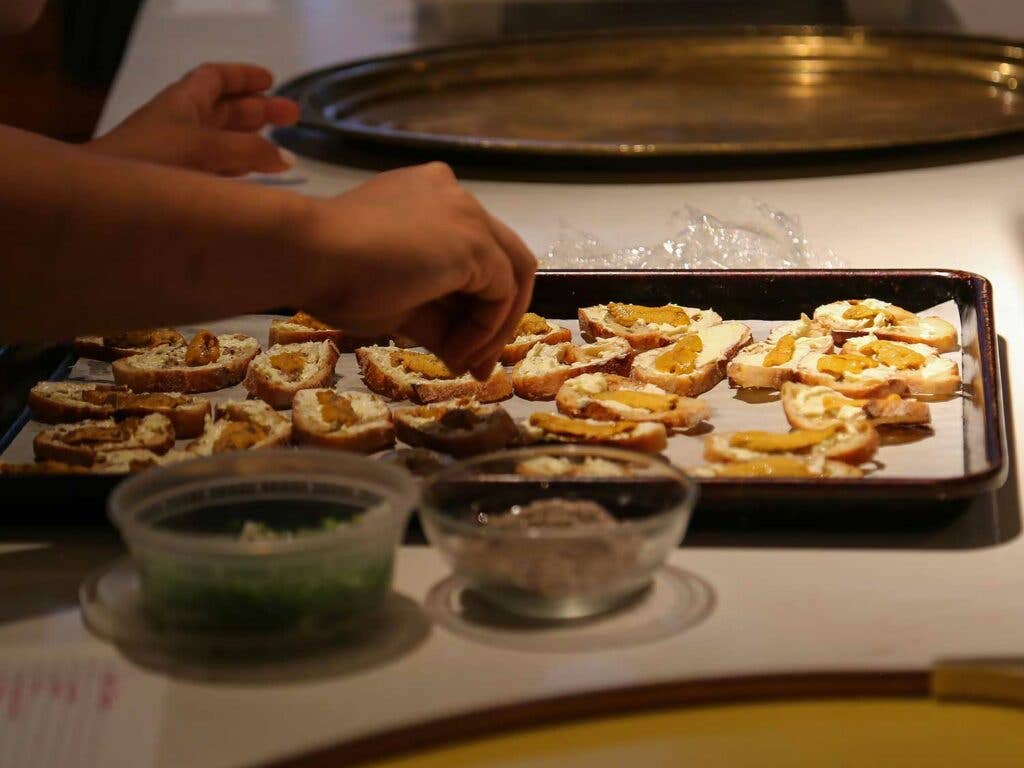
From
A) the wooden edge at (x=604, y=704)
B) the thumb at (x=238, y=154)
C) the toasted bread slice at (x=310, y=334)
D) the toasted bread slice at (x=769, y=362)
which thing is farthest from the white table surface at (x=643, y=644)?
the thumb at (x=238, y=154)

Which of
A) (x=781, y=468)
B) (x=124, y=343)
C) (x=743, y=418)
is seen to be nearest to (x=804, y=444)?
(x=781, y=468)

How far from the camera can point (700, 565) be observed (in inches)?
47.6

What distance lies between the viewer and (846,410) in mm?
1500

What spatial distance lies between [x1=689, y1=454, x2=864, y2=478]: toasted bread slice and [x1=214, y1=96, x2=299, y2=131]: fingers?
3.65 feet

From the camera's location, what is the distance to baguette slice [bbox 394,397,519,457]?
1500 millimetres

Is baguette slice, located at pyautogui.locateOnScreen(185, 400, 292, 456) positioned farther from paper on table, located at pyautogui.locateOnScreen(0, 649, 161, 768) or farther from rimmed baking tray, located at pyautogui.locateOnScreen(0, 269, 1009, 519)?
paper on table, located at pyautogui.locateOnScreen(0, 649, 161, 768)

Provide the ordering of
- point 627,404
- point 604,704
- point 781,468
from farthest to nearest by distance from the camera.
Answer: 1. point 627,404
2. point 781,468
3. point 604,704

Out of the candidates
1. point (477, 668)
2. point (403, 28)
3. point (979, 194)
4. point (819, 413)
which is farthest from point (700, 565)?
point (403, 28)

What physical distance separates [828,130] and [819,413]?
43.1 inches

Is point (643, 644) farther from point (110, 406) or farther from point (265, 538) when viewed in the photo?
point (110, 406)

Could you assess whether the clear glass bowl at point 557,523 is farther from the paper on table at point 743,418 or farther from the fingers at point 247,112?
the fingers at point 247,112

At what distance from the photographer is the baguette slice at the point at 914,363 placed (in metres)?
1.59

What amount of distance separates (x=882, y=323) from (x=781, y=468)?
1.59ft

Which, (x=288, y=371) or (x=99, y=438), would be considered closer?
(x=99, y=438)
